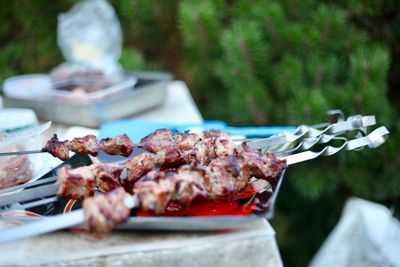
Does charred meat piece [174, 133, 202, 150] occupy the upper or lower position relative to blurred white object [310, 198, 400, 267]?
upper

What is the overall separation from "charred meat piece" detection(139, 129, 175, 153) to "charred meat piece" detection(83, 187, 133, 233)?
0.77ft

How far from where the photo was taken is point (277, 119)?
1793 millimetres

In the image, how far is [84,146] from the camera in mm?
873

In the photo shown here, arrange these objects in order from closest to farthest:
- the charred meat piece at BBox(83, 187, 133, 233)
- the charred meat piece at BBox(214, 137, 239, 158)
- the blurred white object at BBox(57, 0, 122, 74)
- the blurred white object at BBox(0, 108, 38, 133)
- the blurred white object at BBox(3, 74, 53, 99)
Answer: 1. the charred meat piece at BBox(83, 187, 133, 233)
2. the charred meat piece at BBox(214, 137, 239, 158)
3. the blurred white object at BBox(0, 108, 38, 133)
4. the blurred white object at BBox(3, 74, 53, 99)
5. the blurred white object at BBox(57, 0, 122, 74)

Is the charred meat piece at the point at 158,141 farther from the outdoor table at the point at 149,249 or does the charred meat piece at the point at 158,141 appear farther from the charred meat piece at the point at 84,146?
the outdoor table at the point at 149,249

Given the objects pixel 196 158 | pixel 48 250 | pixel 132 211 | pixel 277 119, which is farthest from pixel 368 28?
pixel 48 250

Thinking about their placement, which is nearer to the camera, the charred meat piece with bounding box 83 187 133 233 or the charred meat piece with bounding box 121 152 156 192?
the charred meat piece with bounding box 83 187 133 233

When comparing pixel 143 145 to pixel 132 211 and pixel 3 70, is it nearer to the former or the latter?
pixel 132 211

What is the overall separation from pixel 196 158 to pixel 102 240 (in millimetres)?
244

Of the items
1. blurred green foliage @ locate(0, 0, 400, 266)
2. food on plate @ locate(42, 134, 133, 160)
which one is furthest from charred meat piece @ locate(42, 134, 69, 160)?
blurred green foliage @ locate(0, 0, 400, 266)

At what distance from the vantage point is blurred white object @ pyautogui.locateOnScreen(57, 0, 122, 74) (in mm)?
1902

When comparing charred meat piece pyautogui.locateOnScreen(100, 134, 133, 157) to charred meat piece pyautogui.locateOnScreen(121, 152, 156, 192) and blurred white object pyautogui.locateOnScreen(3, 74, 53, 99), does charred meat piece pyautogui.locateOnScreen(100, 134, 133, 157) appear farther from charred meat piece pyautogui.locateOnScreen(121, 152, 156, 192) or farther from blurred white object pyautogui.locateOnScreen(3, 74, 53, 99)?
blurred white object pyautogui.locateOnScreen(3, 74, 53, 99)

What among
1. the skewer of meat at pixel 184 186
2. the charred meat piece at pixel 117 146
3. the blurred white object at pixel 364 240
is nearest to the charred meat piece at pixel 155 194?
the skewer of meat at pixel 184 186

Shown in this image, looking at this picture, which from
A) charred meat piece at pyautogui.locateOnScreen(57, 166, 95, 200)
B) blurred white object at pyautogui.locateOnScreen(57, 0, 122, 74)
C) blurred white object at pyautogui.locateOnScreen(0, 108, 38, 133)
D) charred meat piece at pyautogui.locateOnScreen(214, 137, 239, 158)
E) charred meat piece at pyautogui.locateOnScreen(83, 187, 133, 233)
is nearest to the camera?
charred meat piece at pyautogui.locateOnScreen(83, 187, 133, 233)
